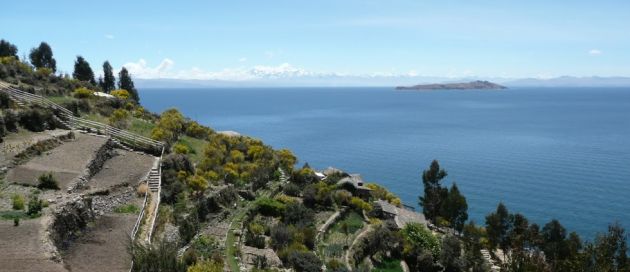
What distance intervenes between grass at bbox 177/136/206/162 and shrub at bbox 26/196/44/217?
59.0ft

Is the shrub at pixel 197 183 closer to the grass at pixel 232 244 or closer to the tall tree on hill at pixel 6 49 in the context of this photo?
the grass at pixel 232 244

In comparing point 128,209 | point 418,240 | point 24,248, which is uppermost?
point 24,248

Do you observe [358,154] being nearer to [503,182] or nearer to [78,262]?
[503,182]

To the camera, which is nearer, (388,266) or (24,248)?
(24,248)

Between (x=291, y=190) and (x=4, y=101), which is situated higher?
(x=4, y=101)

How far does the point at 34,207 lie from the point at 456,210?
38.5 metres

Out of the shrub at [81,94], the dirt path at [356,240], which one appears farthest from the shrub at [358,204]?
the shrub at [81,94]

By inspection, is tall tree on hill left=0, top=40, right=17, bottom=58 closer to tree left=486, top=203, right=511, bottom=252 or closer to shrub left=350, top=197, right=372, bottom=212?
shrub left=350, top=197, right=372, bottom=212

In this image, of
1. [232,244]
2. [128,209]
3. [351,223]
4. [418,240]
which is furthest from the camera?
[351,223]

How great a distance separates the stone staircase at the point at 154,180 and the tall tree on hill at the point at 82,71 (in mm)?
52418

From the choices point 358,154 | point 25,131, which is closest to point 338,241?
point 25,131

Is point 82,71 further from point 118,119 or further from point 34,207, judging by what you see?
point 34,207

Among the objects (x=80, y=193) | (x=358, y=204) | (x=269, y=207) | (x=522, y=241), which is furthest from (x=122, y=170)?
(x=522, y=241)

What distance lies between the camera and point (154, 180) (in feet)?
107
